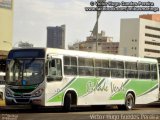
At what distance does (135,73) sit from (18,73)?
8442 mm

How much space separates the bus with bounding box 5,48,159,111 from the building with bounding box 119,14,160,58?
5617 inches

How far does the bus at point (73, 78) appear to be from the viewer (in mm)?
23531

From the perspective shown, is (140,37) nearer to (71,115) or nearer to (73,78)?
(73,78)

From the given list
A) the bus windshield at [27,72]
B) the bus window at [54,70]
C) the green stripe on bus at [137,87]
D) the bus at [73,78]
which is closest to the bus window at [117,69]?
the bus at [73,78]

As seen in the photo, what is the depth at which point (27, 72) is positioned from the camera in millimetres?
23594

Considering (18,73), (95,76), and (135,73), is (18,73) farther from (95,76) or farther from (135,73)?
(135,73)

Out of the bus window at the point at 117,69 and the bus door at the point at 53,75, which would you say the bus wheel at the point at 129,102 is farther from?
the bus door at the point at 53,75

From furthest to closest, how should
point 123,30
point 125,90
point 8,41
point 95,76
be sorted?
point 123,30
point 8,41
point 125,90
point 95,76

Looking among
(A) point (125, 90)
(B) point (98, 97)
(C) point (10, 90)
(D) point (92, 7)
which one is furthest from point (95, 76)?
(D) point (92, 7)

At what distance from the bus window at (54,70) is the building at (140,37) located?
148389mm

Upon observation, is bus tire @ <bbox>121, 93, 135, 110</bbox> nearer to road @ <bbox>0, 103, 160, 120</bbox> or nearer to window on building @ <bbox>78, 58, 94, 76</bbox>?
road @ <bbox>0, 103, 160, 120</bbox>

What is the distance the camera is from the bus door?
2367cm

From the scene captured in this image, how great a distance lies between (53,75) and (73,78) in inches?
59.6

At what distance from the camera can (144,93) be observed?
101 feet
